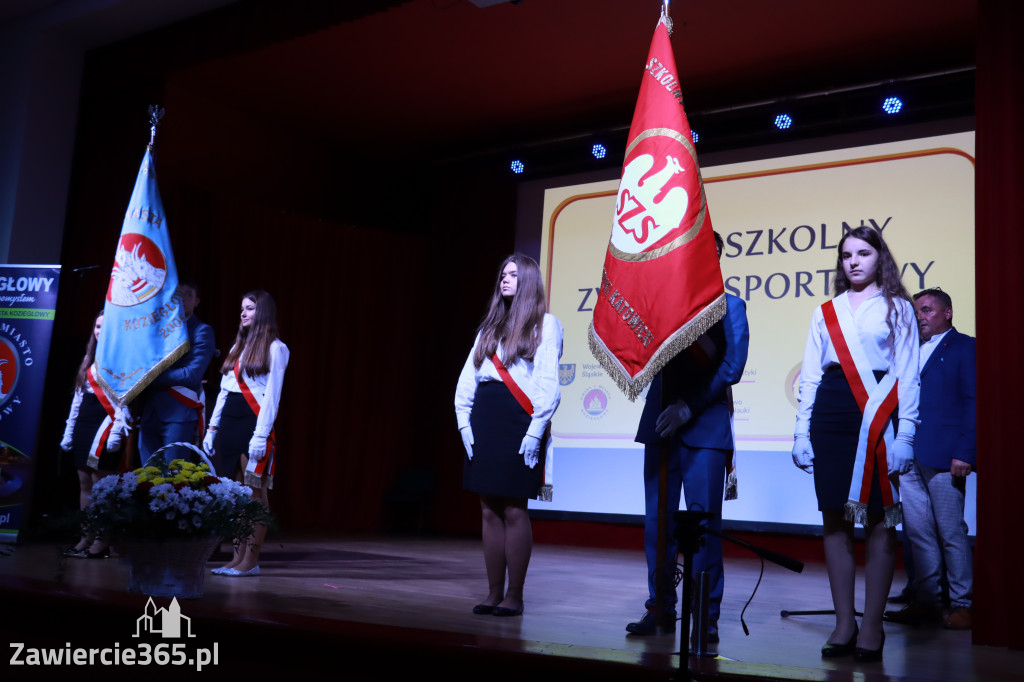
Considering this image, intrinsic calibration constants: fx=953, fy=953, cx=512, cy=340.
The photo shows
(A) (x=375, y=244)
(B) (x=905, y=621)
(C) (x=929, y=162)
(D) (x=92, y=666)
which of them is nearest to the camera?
(D) (x=92, y=666)

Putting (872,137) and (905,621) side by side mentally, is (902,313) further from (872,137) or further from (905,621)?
(872,137)

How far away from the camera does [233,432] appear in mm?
4277

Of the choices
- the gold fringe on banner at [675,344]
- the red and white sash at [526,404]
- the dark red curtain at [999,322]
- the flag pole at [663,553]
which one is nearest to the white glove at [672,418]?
the flag pole at [663,553]

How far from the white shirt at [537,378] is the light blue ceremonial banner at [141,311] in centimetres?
192

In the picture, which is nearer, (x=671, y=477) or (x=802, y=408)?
(x=802, y=408)

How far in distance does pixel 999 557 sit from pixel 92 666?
2.75 m

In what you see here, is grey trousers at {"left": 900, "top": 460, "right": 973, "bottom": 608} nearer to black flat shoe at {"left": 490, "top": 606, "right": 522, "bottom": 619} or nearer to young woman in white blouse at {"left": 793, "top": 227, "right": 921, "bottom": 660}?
young woman in white blouse at {"left": 793, "top": 227, "right": 921, "bottom": 660}

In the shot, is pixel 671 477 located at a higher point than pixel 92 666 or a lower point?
higher

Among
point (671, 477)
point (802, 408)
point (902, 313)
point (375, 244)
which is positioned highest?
point (375, 244)

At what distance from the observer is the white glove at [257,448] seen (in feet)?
13.5

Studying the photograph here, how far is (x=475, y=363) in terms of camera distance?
3465 mm

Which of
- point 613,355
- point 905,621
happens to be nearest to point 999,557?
point 905,621

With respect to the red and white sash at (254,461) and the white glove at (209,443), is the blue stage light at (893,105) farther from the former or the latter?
the white glove at (209,443)

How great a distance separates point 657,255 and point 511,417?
0.78 metres
